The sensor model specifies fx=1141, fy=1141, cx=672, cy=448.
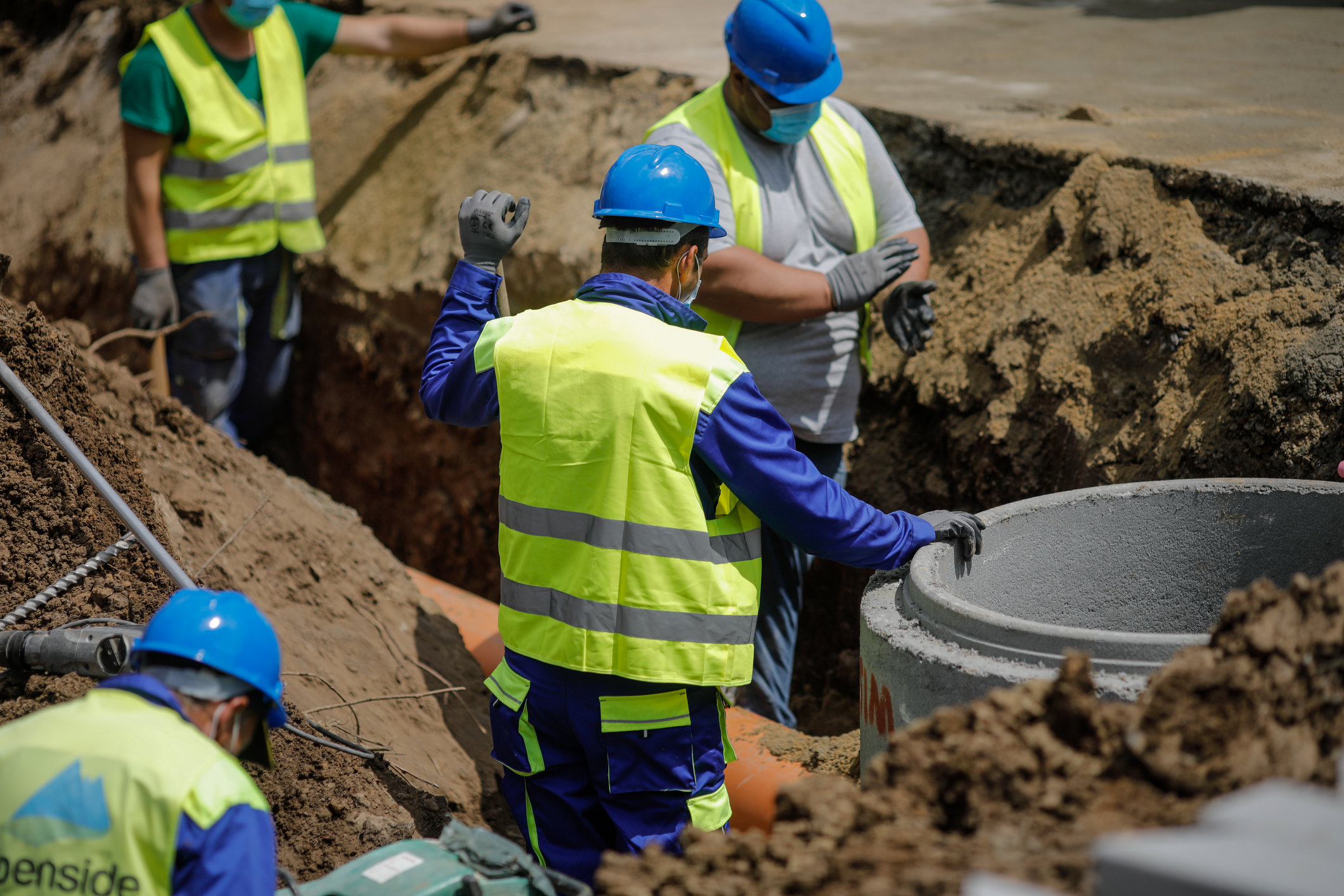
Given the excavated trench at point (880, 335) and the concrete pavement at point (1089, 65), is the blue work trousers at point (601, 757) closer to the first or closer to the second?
the excavated trench at point (880, 335)

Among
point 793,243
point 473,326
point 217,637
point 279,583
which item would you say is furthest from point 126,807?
point 793,243

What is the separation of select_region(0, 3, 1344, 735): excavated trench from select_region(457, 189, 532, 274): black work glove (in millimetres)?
2126

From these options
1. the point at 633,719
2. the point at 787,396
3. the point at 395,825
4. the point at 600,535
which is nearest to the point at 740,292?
the point at 787,396

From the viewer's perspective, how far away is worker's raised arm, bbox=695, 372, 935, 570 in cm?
263

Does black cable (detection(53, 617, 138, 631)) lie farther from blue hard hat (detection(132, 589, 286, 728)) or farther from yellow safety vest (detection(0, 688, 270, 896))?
yellow safety vest (detection(0, 688, 270, 896))

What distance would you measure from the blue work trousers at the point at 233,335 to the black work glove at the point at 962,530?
12.4 feet

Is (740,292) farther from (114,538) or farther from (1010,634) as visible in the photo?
(114,538)

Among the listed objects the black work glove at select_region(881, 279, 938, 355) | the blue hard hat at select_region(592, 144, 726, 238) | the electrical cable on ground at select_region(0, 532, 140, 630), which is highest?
the blue hard hat at select_region(592, 144, 726, 238)

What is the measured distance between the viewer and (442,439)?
20.3ft

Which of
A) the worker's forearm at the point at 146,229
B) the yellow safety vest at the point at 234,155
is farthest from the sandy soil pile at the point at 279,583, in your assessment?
the yellow safety vest at the point at 234,155

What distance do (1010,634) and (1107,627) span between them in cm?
98

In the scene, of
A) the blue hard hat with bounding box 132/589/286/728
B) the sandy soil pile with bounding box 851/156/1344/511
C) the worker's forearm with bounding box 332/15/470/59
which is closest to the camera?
the blue hard hat with bounding box 132/589/286/728

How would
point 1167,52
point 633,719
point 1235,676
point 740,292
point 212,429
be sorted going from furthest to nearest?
point 1167,52, point 212,429, point 740,292, point 633,719, point 1235,676

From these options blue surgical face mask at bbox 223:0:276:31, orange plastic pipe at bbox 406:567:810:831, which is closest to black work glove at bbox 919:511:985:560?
orange plastic pipe at bbox 406:567:810:831
